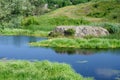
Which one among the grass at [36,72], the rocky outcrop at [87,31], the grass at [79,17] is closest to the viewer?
the grass at [36,72]

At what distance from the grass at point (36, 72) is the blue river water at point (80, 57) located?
222 cm

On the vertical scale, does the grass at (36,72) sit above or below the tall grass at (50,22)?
above

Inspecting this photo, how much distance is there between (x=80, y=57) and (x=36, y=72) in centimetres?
1399

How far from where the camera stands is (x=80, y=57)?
39812mm

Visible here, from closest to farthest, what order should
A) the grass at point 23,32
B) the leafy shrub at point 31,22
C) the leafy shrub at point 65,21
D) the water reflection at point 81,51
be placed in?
1. the water reflection at point 81,51
2. the grass at point 23,32
3. the leafy shrub at point 65,21
4. the leafy shrub at point 31,22

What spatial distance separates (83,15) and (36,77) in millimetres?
69521

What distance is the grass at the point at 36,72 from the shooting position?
2531 centimetres

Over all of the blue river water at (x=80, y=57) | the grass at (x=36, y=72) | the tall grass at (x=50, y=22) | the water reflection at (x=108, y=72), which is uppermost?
the grass at (x=36, y=72)

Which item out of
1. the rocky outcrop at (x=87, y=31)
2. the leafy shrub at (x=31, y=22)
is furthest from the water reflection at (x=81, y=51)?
the leafy shrub at (x=31, y=22)

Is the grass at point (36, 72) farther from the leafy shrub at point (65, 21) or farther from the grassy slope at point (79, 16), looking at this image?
the leafy shrub at point (65, 21)

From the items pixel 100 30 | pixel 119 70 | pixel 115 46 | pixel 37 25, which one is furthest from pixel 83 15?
pixel 119 70

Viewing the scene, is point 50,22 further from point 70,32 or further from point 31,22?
point 70,32

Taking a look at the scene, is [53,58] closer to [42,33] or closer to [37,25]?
[42,33]

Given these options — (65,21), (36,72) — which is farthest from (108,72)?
(65,21)
